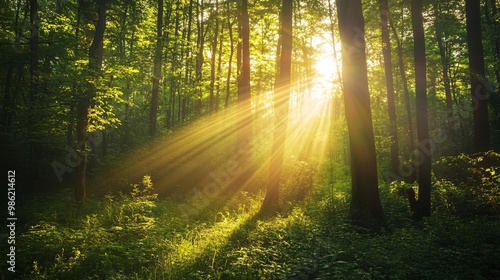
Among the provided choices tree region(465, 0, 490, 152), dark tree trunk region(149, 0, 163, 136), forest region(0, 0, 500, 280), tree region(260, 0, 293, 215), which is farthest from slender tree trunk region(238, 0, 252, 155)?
tree region(465, 0, 490, 152)

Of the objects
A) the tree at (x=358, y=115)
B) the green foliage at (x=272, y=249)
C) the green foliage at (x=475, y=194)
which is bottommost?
the green foliage at (x=272, y=249)

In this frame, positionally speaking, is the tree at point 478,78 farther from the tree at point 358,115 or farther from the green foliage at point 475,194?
the tree at point 358,115

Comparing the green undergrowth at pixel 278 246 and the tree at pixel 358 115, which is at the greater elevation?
the tree at pixel 358 115

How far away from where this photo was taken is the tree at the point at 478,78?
11.9 m

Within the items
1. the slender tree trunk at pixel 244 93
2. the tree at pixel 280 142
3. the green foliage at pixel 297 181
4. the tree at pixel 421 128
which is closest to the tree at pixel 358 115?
the tree at pixel 421 128

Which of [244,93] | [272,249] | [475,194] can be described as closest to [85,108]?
[244,93]

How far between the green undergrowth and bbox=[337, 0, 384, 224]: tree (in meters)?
0.74

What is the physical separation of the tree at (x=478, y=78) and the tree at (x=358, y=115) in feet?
19.1

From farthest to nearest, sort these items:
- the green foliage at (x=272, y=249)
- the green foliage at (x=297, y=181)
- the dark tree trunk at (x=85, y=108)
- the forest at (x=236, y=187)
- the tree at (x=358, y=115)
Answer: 1. the green foliage at (x=297, y=181)
2. the dark tree trunk at (x=85, y=108)
3. the tree at (x=358, y=115)
4. the forest at (x=236, y=187)
5. the green foliage at (x=272, y=249)

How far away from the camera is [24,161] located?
14398mm

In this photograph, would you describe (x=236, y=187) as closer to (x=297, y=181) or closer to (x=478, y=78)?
(x=297, y=181)

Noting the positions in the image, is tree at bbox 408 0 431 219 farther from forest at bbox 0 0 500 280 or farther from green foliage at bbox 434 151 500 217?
green foliage at bbox 434 151 500 217

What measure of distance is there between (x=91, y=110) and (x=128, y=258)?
6612 millimetres

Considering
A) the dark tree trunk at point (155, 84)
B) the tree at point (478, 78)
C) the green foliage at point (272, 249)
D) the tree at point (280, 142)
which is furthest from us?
the dark tree trunk at point (155, 84)
